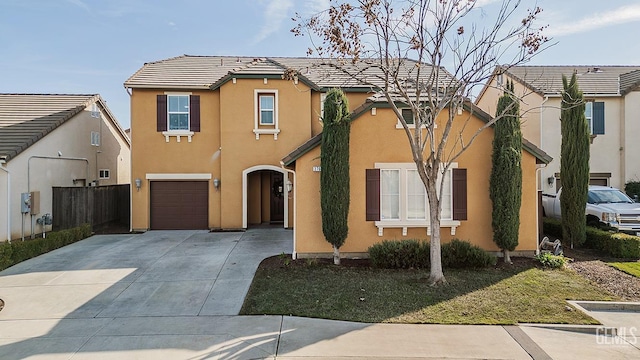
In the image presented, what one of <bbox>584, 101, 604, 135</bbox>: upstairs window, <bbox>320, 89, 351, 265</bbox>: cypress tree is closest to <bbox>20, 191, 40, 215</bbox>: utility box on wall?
<bbox>320, 89, 351, 265</bbox>: cypress tree

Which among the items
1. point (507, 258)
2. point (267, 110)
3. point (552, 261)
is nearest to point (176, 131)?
point (267, 110)

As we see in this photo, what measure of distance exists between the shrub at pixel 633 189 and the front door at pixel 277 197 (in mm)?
15735

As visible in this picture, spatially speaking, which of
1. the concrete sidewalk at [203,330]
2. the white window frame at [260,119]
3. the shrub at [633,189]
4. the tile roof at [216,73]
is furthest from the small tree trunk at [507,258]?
the shrub at [633,189]

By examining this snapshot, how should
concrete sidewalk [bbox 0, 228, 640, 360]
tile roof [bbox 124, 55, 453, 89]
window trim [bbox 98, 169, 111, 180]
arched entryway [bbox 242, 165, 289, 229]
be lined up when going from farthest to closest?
window trim [bbox 98, 169, 111, 180], arched entryway [bbox 242, 165, 289, 229], tile roof [bbox 124, 55, 453, 89], concrete sidewalk [bbox 0, 228, 640, 360]

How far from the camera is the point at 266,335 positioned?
16.7 ft

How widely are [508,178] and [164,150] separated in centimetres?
1226

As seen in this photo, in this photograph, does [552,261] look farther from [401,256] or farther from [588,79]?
[588,79]

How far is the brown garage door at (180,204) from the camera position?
13.8 m

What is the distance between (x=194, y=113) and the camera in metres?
13.7

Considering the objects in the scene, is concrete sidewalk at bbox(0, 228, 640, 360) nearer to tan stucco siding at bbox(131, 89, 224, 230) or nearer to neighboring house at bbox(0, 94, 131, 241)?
neighboring house at bbox(0, 94, 131, 241)

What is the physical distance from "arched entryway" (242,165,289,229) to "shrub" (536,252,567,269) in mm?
9258

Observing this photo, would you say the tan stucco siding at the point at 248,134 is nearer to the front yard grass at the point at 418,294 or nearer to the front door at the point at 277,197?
the front door at the point at 277,197

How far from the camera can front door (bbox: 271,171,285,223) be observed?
49.3ft

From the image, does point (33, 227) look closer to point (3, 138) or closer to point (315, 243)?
point (3, 138)
